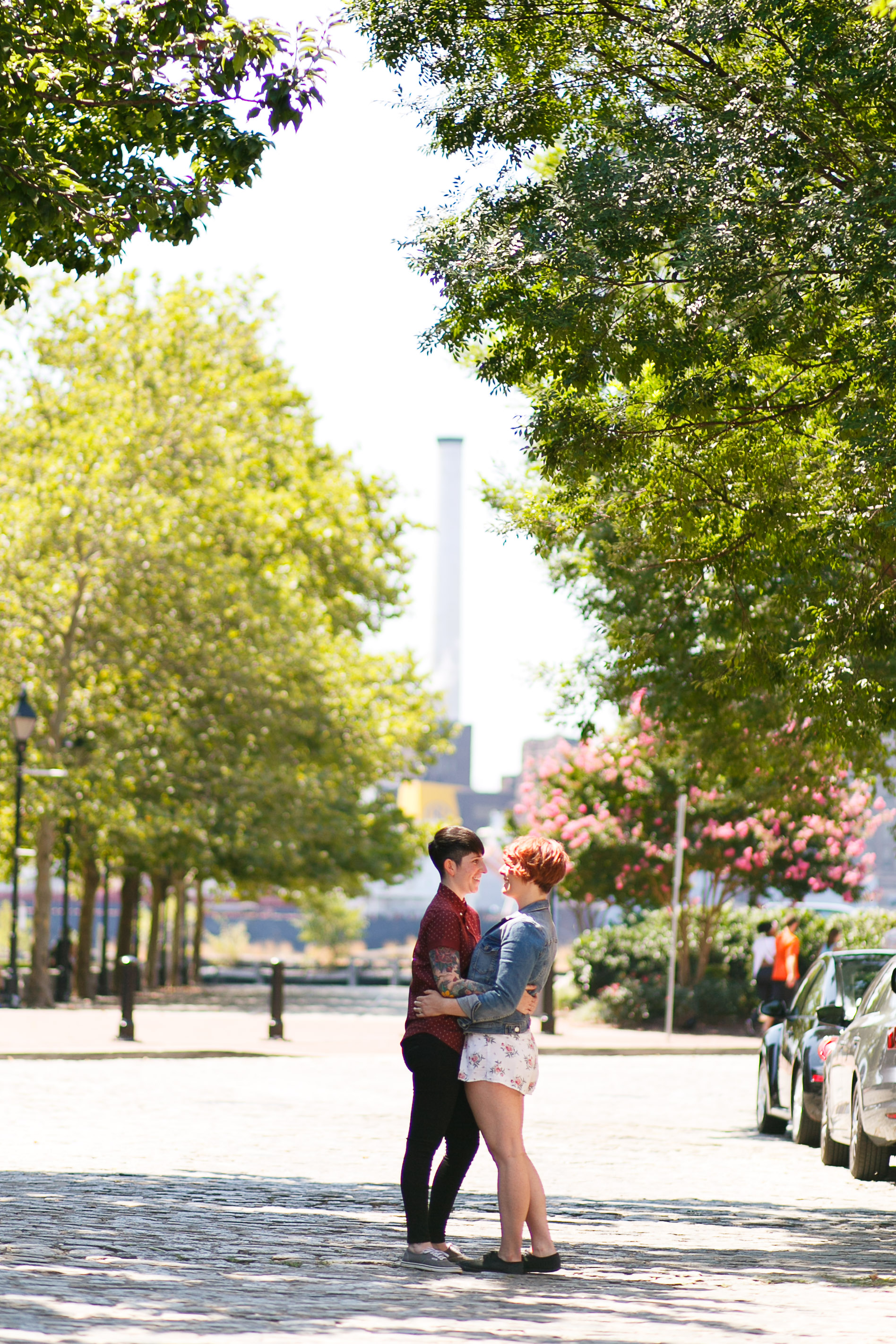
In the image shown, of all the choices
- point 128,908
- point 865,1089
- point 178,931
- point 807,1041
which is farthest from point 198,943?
point 865,1089

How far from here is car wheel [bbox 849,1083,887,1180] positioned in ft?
38.6

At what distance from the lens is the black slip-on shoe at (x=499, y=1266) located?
307 inches

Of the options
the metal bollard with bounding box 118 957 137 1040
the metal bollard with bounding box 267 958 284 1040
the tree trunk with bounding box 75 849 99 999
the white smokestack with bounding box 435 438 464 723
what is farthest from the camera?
the white smokestack with bounding box 435 438 464 723

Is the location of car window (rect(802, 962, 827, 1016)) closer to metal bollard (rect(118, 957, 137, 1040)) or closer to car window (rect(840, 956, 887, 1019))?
car window (rect(840, 956, 887, 1019))

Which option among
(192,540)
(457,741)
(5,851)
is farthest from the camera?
(457,741)

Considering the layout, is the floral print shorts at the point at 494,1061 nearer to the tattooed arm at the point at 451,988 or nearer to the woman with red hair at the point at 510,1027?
the woman with red hair at the point at 510,1027

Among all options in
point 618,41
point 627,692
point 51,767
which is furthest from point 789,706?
point 51,767

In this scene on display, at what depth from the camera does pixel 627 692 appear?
16.7m

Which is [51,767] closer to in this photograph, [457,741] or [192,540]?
[192,540]

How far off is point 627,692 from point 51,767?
18421 millimetres

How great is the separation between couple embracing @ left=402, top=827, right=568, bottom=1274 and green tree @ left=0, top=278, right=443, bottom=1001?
2409cm

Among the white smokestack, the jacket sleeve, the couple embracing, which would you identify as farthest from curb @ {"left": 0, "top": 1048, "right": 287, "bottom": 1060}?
the white smokestack

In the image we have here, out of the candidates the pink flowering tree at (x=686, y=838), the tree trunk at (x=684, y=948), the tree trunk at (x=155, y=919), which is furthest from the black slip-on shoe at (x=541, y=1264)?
the tree trunk at (x=155, y=919)

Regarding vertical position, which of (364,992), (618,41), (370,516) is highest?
(370,516)
